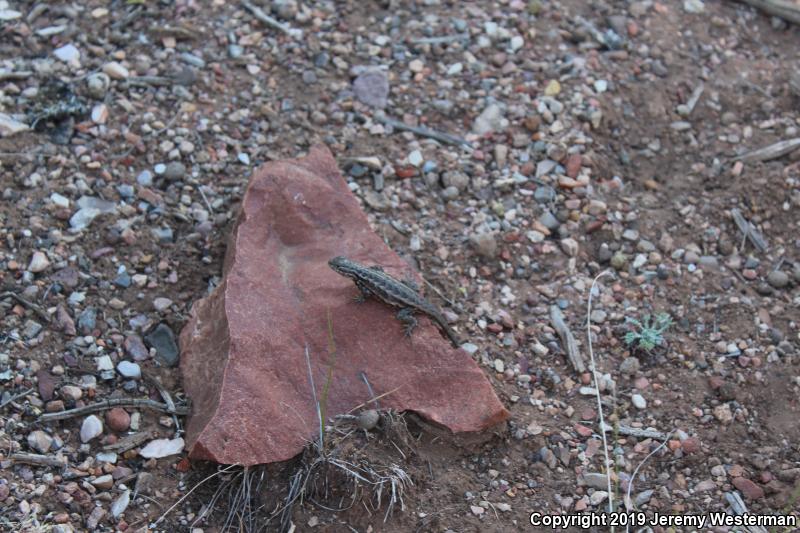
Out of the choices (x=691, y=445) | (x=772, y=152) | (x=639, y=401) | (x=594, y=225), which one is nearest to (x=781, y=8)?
(x=772, y=152)

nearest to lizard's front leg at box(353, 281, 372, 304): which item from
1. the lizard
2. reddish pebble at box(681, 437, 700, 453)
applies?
the lizard

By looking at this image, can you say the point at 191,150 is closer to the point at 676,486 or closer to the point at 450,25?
the point at 450,25

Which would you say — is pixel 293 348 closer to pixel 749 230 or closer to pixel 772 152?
pixel 749 230

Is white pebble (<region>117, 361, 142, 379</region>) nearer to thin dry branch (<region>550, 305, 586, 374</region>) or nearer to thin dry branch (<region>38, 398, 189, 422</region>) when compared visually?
thin dry branch (<region>38, 398, 189, 422</region>)

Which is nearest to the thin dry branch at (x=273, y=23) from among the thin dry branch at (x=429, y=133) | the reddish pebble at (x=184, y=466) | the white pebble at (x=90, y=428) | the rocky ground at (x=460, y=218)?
the rocky ground at (x=460, y=218)

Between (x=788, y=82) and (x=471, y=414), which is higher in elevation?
(x=788, y=82)

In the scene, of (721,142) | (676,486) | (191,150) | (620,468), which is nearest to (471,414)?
(620,468)
